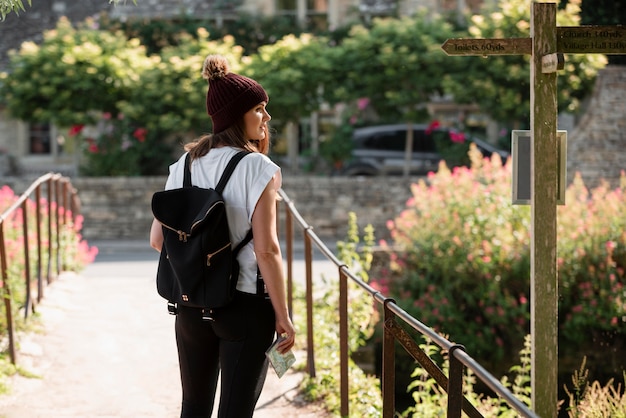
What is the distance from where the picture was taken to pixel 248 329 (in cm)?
336

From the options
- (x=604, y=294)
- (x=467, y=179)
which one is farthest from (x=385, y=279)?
(x=604, y=294)

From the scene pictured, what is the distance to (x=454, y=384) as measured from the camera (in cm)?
305

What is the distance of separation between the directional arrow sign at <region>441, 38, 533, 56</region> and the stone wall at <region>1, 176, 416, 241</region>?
13.2 meters

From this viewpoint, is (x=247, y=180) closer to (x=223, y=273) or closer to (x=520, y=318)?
(x=223, y=273)

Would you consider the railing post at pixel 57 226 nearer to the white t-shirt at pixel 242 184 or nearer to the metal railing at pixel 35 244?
the metal railing at pixel 35 244

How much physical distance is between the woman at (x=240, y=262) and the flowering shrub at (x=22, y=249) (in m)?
3.13

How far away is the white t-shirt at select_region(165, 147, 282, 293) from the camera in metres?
3.33

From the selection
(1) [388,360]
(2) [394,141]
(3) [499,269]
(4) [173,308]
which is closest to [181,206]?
(4) [173,308]

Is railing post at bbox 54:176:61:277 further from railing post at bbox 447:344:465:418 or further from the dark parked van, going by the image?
the dark parked van

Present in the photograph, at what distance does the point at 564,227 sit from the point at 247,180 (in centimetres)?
706

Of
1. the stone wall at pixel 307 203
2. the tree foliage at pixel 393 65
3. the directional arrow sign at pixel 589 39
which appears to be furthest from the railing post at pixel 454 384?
the tree foliage at pixel 393 65

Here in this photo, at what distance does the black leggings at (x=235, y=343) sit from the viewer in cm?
335

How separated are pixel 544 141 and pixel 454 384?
2328 mm

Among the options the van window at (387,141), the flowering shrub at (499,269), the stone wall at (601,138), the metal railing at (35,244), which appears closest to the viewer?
the metal railing at (35,244)
